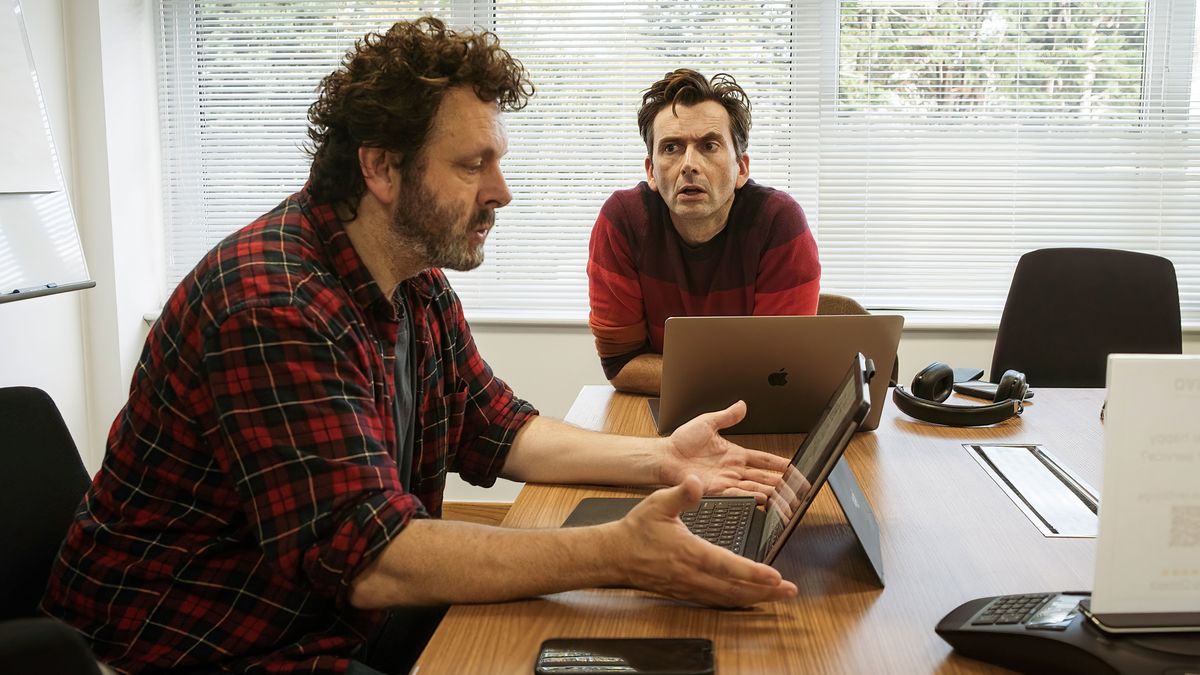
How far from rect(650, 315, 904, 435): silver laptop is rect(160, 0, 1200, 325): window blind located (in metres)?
1.89

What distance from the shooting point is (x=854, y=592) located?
114cm

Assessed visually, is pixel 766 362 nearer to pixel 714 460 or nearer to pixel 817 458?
pixel 714 460

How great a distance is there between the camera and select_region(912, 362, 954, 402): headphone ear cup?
6.47ft

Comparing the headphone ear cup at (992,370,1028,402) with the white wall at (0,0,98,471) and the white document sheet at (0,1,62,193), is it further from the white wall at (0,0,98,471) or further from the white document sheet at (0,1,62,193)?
the white wall at (0,0,98,471)

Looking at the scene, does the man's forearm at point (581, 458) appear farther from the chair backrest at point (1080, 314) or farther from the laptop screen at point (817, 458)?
the chair backrest at point (1080, 314)

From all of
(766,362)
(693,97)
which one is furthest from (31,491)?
(693,97)

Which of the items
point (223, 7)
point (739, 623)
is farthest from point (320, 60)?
point (739, 623)

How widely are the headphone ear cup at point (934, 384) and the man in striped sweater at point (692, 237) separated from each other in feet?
1.52

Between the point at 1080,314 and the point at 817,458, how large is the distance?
6.22 ft

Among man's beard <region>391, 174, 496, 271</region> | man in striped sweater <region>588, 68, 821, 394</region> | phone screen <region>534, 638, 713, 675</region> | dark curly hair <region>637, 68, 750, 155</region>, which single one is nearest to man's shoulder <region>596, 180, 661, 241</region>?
man in striped sweater <region>588, 68, 821, 394</region>

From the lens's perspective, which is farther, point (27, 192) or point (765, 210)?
point (27, 192)

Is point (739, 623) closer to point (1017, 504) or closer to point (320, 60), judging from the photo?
point (1017, 504)

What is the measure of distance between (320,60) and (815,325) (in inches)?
103

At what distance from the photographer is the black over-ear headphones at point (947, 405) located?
6.24ft
